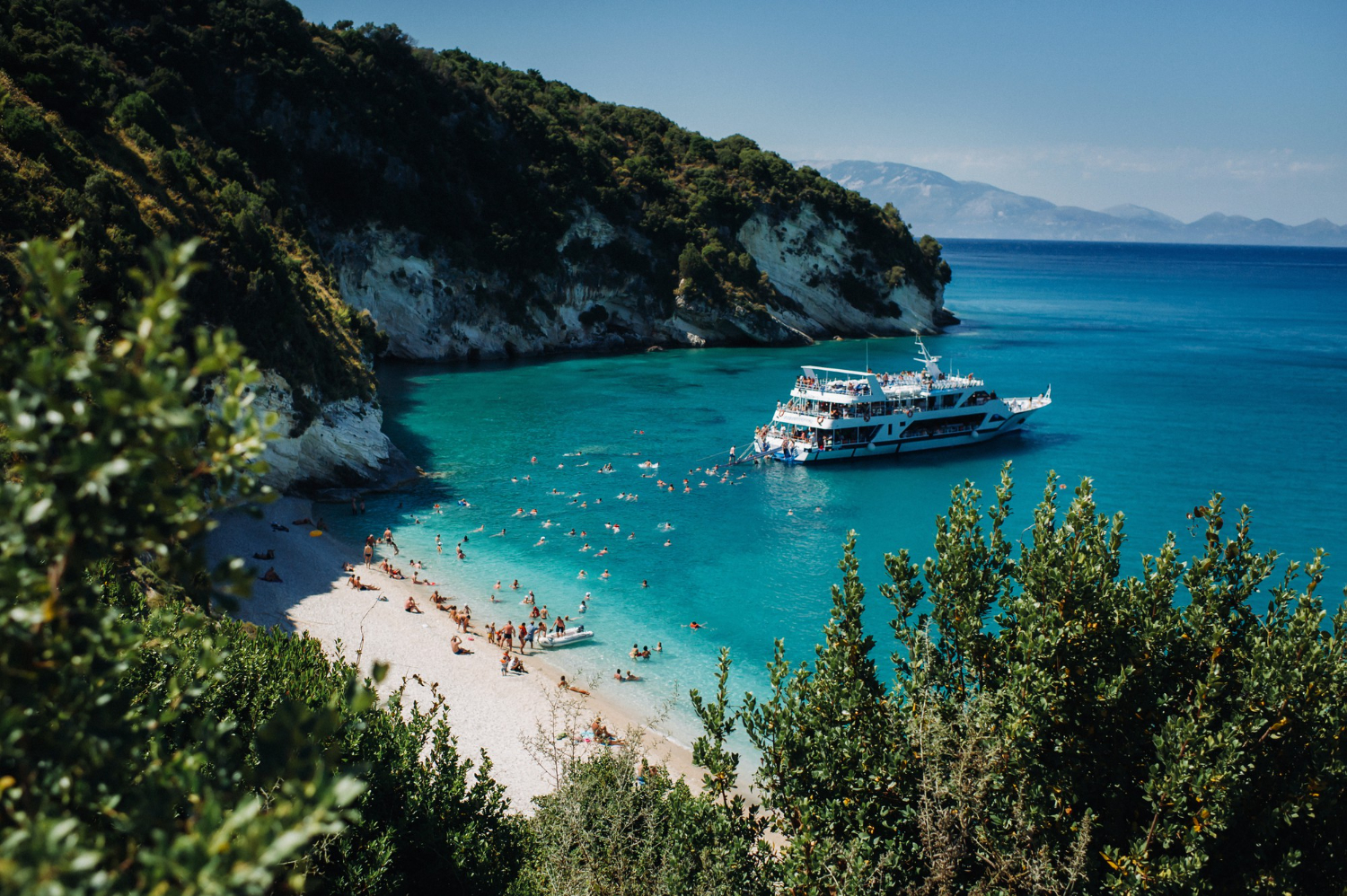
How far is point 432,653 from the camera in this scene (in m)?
25.6

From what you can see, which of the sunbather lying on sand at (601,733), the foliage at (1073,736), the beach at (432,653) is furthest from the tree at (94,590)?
the sunbather lying on sand at (601,733)

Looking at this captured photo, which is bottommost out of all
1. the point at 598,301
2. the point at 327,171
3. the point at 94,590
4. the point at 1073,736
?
the point at 1073,736

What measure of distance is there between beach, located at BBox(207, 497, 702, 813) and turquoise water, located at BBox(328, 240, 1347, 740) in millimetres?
1267

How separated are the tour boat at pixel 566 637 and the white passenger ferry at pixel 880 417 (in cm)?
2386

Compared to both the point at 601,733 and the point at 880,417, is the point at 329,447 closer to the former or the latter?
the point at 601,733

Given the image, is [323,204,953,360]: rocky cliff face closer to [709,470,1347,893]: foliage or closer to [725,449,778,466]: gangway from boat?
[725,449,778,466]: gangway from boat

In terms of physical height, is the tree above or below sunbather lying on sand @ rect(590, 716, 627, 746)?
above

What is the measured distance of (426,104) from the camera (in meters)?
77.1

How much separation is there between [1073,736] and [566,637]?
1963 centimetres

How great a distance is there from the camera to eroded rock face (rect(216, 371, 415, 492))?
36.0 meters

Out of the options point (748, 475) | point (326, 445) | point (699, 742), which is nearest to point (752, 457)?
point (748, 475)

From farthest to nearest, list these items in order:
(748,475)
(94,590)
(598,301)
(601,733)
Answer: (598,301) < (748,475) < (601,733) < (94,590)

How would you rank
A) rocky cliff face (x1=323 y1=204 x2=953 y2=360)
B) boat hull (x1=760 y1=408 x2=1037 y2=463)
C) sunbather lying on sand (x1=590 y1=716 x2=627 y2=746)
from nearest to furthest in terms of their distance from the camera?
1. sunbather lying on sand (x1=590 y1=716 x2=627 y2=746)
2. boat hull (x1=760 y1=408 x2=1037 y2=463)
3. rocky cliff face (x1=323 y1=204 x2=953 y2=360)

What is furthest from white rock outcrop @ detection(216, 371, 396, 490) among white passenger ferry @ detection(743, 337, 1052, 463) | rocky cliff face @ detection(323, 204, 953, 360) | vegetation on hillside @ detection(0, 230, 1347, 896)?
rocky cliff face @ detection(323, 204, 953, 360)
